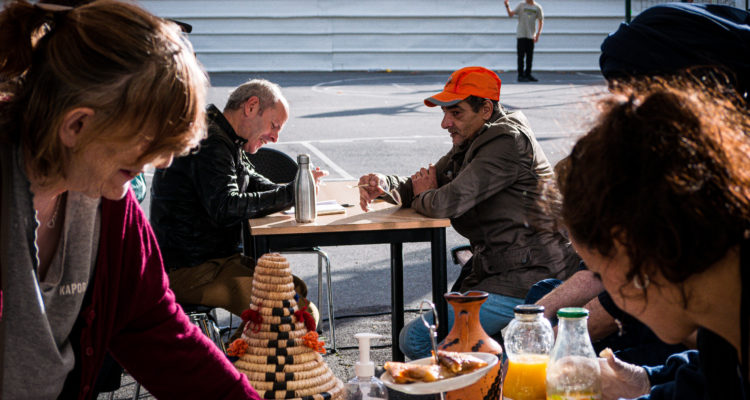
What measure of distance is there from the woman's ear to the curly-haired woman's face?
→ 0.85m

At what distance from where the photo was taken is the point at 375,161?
10391 millimetres

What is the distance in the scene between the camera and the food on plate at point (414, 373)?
5.38ft

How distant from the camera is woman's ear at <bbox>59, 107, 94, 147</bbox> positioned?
56.0 inches

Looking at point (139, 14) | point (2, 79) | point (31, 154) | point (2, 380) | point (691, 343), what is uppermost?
point (139, 14)

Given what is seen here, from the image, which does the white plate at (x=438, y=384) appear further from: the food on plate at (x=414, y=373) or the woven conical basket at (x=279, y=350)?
the woven conical basket at (x=279, y=350)

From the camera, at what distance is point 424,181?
13.6 feet

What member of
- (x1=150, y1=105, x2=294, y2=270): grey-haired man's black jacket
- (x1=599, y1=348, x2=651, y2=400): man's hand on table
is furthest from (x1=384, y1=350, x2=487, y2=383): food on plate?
(x1=150, y1=105, x2=294, y2=270): grey-haired man's black jacket

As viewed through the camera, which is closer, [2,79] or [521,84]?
[2,79]

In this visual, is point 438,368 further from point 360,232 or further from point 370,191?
point 370,191

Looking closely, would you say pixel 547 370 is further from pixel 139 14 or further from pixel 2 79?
pixel 2 79

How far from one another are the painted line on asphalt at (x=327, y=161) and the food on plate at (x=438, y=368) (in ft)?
24.9

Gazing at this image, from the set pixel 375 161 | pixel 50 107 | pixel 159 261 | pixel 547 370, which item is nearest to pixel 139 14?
pixel 50 107

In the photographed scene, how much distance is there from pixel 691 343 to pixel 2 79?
5.79 feet

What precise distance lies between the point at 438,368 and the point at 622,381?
1.39ft
